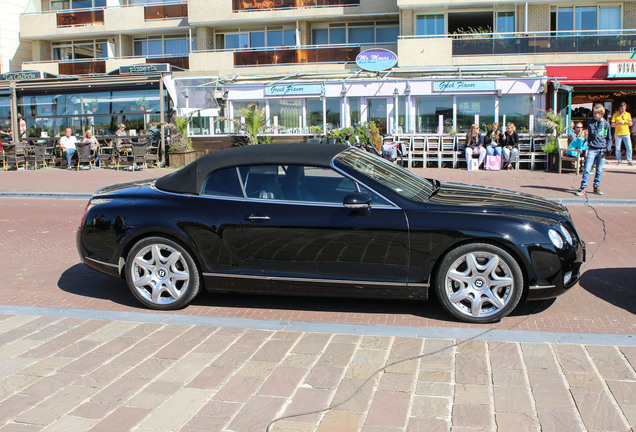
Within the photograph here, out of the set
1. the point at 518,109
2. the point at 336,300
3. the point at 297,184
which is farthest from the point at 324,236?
the point at 518,109

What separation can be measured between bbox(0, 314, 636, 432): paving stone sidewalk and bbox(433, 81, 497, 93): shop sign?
1995cm

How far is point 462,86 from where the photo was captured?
23.6 meters

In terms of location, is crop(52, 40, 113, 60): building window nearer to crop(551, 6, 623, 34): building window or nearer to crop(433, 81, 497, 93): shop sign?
crop(433, 81, 497, 93): shop sign

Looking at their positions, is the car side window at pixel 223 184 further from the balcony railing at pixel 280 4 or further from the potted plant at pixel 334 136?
the balcony railing at pixel 280 4

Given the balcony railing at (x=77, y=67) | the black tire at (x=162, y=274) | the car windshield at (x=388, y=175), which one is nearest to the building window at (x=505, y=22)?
the balcony railing at (x=77, y=67)

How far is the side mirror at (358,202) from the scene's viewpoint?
5.39m

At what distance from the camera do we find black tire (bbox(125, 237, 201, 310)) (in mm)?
5766

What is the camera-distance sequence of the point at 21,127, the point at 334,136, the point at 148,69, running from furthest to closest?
the point at 21,127, the point at 148,69, the point at 334,136

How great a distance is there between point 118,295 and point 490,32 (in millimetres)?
27330

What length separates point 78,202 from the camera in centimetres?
A: 1421

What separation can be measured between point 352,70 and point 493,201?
76.2 feet

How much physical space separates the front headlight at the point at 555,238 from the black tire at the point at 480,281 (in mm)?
365

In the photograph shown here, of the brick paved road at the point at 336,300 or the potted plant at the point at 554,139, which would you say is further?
the potted plant at the point at 554,139

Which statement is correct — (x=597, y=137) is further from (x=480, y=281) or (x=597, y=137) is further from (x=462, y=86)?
(x=462, y=86)
